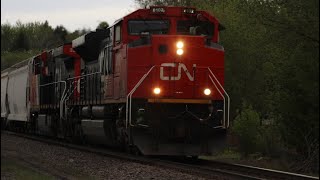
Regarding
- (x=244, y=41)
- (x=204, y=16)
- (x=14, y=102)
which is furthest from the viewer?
(x=14, y=102)

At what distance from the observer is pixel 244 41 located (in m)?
23.7

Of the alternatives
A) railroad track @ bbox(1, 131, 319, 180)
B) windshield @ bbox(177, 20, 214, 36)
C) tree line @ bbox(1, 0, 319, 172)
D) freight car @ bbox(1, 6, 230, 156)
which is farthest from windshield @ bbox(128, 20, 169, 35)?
railroad track @ bbox(1, 131, 319, 180)

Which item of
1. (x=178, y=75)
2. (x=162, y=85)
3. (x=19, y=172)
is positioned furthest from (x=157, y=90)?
(x=19, y=172)

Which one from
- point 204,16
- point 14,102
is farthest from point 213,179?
point 14,102

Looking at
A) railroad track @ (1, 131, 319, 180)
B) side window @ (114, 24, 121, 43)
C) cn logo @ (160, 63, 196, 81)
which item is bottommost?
railroad track @ (1, 131, 319, 180)

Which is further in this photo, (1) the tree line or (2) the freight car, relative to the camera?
(2) the freight car

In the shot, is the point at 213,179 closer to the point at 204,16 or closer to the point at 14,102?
the point at 204,16

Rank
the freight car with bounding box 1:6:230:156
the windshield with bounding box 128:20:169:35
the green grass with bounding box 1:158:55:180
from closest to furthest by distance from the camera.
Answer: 1. the green grass with bounding box 1:158:55:180
2. the freight car with bounding box 1:6:230:156
3. the windshield with bounding box 128:20:169:35

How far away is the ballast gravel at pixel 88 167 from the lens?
36.2 feet

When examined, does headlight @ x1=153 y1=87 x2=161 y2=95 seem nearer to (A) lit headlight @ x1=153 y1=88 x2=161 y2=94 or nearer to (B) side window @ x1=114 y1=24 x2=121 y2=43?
(A) lit headlight @ x1=153 y1=88 x2=161 y2=94

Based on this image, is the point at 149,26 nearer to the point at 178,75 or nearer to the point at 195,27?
the point at 195,27

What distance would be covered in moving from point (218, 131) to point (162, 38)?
2.63m

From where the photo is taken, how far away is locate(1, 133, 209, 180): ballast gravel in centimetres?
1105

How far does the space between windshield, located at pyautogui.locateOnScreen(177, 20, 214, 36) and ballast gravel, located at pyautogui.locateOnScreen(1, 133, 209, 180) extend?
3646mm
